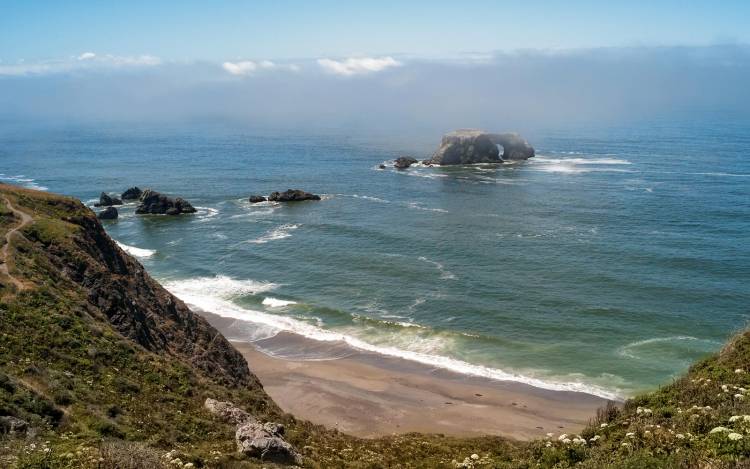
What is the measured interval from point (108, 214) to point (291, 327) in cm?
6162

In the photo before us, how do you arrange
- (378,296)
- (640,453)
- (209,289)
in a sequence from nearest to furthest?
(640,453)
(378,296)
(209,289)

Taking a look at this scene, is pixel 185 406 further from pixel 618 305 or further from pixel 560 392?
pixel 618 305

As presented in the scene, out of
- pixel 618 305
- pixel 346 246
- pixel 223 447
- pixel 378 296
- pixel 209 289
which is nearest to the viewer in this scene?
pixel 223 447

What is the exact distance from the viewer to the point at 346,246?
279 ft

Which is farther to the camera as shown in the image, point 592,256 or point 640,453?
point 592,256

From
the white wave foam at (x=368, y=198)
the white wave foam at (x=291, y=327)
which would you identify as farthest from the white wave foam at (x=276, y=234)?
the white wave foam at (x=368, y=198)

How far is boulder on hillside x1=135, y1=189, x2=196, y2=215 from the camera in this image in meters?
110

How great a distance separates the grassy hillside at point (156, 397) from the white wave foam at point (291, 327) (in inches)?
643

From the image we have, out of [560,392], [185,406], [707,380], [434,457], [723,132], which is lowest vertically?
[560,392]

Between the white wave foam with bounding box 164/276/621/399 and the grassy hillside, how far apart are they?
16.3m

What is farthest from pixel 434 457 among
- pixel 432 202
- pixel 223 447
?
pixel 432 202

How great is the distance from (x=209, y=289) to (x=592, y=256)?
47074mm

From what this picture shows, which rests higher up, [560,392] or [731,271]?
[731,271]

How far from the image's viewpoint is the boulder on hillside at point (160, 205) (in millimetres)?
109938
